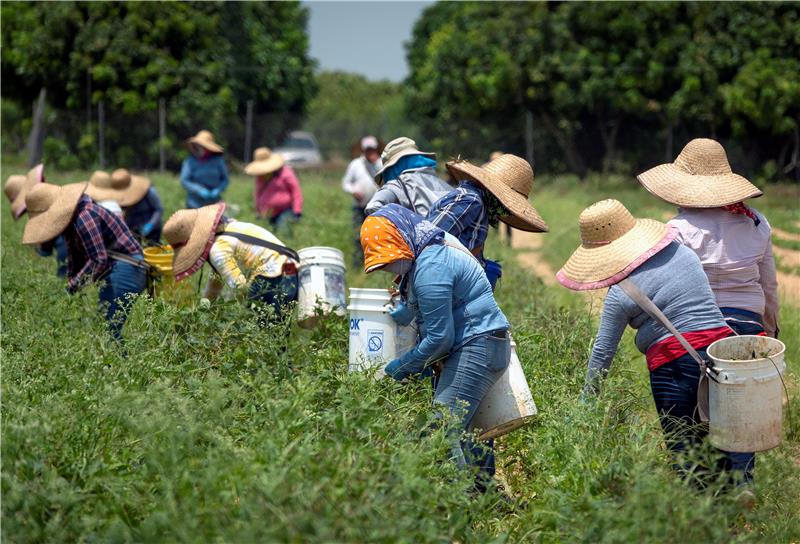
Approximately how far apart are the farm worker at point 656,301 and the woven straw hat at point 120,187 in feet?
17.4

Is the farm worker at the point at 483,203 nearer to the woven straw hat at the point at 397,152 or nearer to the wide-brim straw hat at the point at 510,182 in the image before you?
the wide-brim straw hat at the point at 510,182

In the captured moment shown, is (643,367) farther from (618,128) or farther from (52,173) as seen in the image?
→ (618,128)

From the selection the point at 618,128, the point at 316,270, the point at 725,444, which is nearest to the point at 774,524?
the point at 725,444

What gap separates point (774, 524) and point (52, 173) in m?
19.1

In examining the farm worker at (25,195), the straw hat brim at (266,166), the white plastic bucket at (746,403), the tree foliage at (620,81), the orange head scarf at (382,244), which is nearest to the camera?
the white plastic bucket at (746,403)

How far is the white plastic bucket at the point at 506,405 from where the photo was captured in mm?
4754

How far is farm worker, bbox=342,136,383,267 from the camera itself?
10250 millimetres

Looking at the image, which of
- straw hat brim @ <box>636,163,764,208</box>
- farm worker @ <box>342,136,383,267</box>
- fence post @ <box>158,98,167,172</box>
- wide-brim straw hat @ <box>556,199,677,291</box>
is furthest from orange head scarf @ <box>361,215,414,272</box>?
fence post @ <box>158,98,167,172</box>

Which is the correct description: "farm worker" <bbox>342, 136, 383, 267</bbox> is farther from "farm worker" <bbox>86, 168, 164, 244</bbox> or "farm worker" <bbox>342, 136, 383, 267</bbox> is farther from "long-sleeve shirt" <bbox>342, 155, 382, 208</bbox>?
"farm worker" <bbox>86, 168, 164, 244</bbox>

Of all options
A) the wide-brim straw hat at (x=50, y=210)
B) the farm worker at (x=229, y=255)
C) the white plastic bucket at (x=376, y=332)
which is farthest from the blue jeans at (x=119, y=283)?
the white plastic bucket at (x=376, y=332)

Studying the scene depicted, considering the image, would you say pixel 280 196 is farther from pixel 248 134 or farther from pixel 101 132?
pixel 248 134

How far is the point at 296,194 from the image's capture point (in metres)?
10.7

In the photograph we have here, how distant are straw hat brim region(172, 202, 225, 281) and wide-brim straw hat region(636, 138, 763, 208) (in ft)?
7.98

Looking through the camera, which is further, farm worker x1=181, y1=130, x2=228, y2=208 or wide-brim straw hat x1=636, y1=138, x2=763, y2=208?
farm worker x1=181, y1=130, x2=228, y2=208
